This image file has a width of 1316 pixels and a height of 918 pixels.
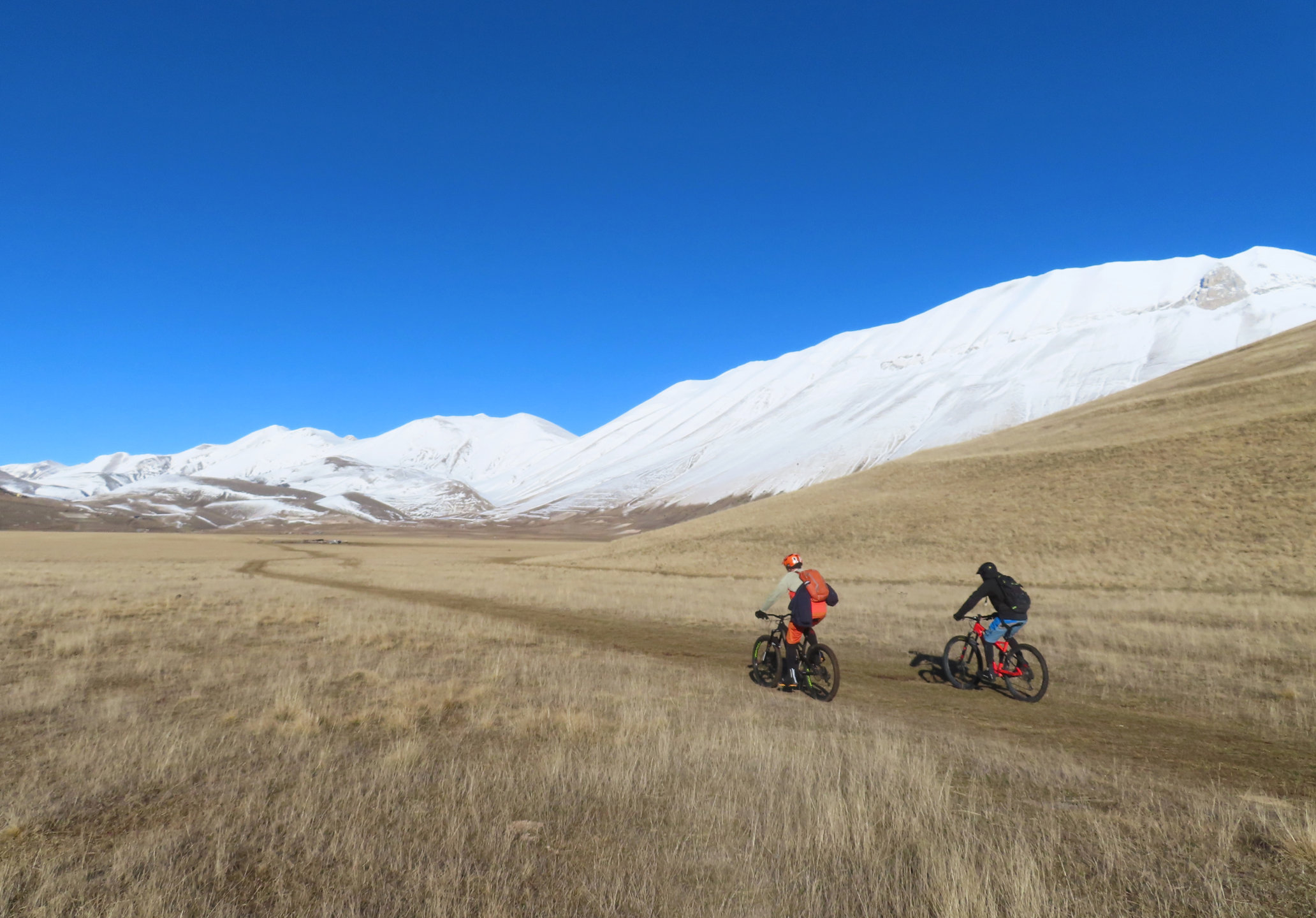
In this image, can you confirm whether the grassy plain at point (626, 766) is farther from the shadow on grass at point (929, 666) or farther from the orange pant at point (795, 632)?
the orange pant at point (795, 632)

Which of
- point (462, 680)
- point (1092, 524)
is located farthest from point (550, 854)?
point (1092, 524)

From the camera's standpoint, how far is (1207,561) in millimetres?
32656

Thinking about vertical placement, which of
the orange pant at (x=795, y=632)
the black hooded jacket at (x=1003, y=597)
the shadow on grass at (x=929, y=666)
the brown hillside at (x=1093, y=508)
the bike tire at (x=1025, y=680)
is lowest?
the shadow on grass at (x=929, y=666)

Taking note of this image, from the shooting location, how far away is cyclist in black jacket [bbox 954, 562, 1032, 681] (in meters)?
12.3

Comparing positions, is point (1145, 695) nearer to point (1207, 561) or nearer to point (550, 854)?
point (550, 854)

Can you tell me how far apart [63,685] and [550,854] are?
9793mm

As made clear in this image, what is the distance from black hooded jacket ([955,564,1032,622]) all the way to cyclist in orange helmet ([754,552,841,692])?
8.33 feet

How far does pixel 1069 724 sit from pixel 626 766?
7.42 meters

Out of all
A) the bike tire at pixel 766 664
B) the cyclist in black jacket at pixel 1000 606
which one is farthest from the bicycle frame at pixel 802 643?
the cyclist in black jacket at pixel 1000 606

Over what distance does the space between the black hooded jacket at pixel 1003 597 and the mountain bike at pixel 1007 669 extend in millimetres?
486

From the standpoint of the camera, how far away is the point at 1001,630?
1262 cm

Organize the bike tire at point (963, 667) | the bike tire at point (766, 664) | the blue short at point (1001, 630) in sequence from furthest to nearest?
1. the bike tire at point (963, 667)
2. the bike tire at point (766, 664)
3. the blue short at point (1001, 630)

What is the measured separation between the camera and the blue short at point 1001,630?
12523 mm

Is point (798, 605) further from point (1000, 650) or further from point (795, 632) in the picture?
point (1000, 650)
